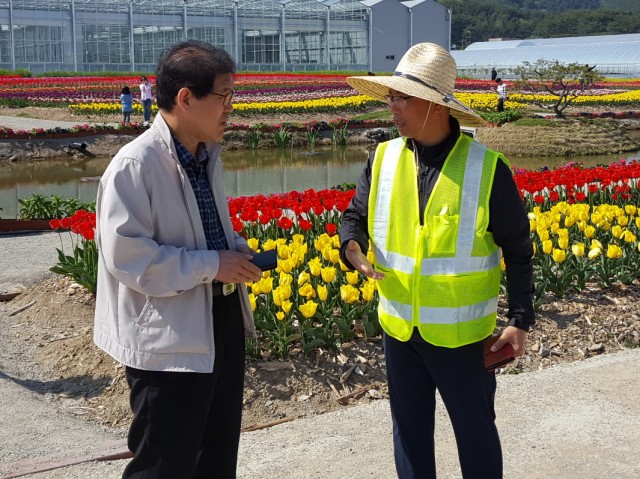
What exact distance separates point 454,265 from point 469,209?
175 millimetres

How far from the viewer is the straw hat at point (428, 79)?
2752 millimetres

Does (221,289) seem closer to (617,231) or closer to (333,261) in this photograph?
(333,261)

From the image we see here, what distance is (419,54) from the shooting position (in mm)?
2914

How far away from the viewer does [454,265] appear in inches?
107

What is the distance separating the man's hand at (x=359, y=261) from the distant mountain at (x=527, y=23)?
357 ft

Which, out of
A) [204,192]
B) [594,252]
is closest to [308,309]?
[204,192]

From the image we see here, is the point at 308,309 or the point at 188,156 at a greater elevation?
the point at 188,156

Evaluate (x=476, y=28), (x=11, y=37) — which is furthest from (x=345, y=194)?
(x=476, y=28)

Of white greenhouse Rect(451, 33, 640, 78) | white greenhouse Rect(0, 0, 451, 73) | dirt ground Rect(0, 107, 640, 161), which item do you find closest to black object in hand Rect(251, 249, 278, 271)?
dirt ground Rect(0, 107, 640, 161)

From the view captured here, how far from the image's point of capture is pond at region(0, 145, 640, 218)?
47.2 feet

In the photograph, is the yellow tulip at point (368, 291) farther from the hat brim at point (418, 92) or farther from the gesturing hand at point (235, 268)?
the gesturing hand at point (235, 268)

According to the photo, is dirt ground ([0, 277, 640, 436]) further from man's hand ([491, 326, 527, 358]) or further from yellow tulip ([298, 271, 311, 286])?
man's hand ([491, 326, 527, 358])

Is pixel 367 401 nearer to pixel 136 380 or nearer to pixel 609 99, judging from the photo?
pixel 136 380

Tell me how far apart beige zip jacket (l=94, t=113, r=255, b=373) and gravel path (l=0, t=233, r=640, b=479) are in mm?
1099
